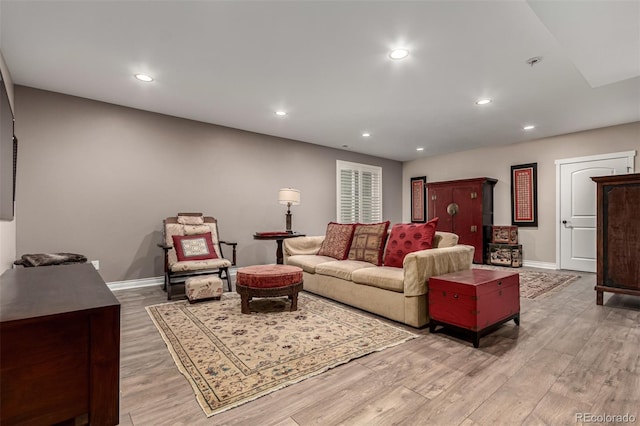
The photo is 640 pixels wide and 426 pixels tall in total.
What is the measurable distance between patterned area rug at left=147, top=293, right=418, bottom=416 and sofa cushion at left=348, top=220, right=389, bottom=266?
0.68 meters

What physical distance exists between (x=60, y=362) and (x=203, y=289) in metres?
2.79

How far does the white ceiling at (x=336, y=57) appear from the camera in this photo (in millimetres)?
2234

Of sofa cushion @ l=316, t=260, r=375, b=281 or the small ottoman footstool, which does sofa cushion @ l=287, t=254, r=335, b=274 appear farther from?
the small ottoman footstool

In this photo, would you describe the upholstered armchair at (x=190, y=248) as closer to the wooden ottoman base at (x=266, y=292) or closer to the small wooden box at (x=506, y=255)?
the wooden ottoman base at (x=266, y=292)

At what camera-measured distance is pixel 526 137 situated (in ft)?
A: 19.2

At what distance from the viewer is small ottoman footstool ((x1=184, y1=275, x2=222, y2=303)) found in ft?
11.3

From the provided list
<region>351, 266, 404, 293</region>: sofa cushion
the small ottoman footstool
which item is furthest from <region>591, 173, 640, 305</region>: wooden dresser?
the small ottoman footstool

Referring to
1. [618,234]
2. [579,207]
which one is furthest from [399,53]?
[579,207]

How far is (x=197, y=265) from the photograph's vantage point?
3.76 meters

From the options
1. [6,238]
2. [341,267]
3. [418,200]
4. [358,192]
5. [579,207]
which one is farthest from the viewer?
[418,200]

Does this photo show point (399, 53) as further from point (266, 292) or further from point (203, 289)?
point (203, 289)

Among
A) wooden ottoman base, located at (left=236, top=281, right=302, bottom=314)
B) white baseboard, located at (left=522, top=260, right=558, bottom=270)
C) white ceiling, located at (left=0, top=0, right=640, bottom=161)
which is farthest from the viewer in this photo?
white baseboard, located at (left=522, top=260, right=558, bottom=270)

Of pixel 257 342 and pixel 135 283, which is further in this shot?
pixel 135 283

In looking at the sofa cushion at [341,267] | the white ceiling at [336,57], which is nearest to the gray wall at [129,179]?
the white ceiling at [336,57]
